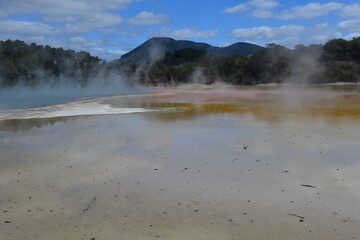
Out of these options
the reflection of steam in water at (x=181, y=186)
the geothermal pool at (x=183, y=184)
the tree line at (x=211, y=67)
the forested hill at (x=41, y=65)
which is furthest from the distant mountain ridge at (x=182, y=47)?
the reflection of steam in water at (x=181, y=186)

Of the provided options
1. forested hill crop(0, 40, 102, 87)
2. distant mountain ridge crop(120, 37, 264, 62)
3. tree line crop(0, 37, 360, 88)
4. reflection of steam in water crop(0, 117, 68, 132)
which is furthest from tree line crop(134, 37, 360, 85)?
distant mountain ridge crop(120, 37, 264, 62)

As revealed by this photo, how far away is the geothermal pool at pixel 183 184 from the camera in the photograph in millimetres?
4727

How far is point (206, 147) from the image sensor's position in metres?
9.31

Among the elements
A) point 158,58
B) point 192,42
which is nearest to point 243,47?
point 192,42

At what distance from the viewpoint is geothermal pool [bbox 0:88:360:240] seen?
186 inches

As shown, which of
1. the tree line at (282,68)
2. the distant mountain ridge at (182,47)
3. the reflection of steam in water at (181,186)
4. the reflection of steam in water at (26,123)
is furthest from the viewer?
the distant mountain ridge at (182,47)

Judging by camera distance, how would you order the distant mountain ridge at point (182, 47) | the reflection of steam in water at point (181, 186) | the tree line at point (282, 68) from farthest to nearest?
the distant mountain ridge at point (182, 47), the tree line at point (282, 68), the reflection of steam in water at point (181, 186)

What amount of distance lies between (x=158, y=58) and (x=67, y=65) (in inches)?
1653

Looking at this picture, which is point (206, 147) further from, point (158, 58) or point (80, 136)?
point (158, 58)

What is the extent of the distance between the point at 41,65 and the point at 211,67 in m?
28.5

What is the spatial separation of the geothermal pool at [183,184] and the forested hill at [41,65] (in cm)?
4322

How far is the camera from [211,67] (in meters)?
65.8

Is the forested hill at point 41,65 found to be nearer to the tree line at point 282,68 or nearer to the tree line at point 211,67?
the tree line at point 211,67

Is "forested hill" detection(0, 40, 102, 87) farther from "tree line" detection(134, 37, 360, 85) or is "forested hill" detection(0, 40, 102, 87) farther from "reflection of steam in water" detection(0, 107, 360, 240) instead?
"reflection of steam in water" detection(0, 107, 360, 240)
